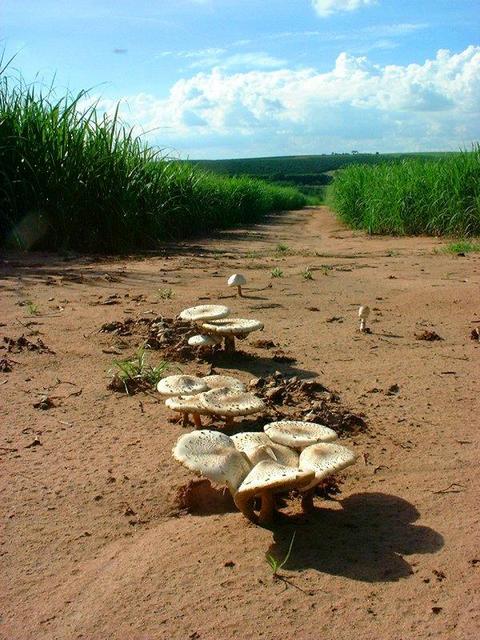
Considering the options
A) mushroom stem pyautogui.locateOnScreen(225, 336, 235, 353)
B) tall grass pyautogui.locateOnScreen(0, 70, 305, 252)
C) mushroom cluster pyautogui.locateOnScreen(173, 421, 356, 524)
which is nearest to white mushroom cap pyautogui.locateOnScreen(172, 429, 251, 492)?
mushroom cluster pyautogui.locateOnScreen(173, 421, 356, 524)

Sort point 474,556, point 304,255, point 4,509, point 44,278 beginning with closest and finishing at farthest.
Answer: point 474,556, point 4,509, point 44,278, point 304,255

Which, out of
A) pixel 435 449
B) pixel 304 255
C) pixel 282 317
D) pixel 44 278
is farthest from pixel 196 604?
pixel 304 255

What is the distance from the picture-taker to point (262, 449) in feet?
7.64

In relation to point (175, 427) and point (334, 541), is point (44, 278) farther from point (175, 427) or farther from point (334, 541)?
point (334, 541)

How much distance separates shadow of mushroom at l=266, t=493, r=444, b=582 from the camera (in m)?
2.02

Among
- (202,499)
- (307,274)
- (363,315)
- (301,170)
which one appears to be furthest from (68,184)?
(301,170)

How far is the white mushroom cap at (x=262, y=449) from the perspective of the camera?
2318 mm

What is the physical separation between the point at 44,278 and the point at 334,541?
16.5 feet

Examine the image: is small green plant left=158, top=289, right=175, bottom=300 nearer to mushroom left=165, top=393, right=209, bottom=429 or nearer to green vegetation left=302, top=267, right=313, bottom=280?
green vegetation left=302, top=267, right=313, bottom=280

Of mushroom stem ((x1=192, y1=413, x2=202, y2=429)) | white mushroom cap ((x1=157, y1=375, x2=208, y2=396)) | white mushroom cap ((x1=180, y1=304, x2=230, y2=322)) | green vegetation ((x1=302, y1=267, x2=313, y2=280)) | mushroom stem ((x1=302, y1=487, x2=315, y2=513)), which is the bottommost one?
mushroom stem ((x1=302, y1=487, x2=315, y2=513))

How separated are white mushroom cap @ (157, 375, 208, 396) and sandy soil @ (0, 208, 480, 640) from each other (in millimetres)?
193

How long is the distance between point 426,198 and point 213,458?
11.2 meters

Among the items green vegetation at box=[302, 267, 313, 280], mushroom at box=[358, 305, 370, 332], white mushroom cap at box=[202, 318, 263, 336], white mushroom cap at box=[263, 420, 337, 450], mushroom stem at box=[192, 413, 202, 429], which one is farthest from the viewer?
green vegetation at box=[302, 267, 313, 280]

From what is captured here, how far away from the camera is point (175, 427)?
3062 millimetres
